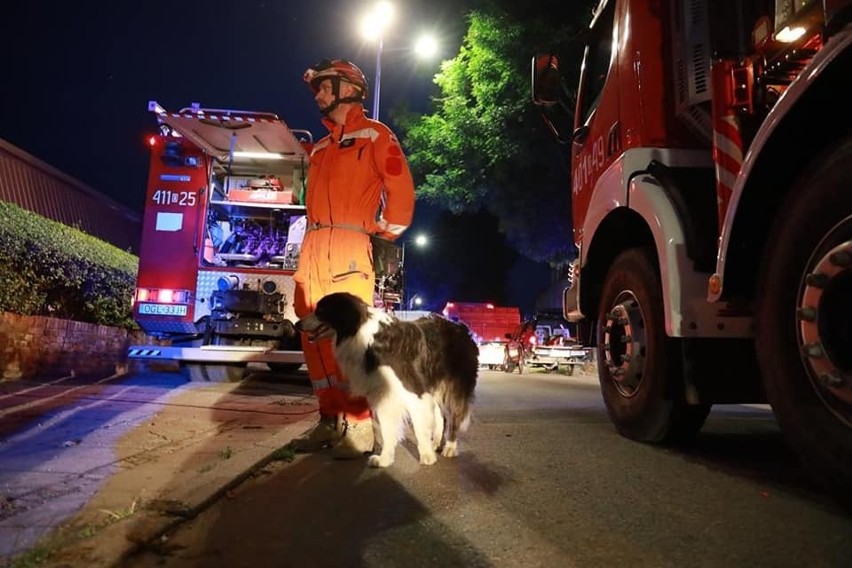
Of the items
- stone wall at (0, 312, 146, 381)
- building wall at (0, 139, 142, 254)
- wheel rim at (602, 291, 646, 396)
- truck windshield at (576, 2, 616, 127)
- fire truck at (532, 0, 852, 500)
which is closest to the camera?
fire truck at (532, 0, 852, 500)

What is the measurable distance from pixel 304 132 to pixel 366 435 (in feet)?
19.9

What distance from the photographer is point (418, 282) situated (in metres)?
46.2

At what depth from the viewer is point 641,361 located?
421cm

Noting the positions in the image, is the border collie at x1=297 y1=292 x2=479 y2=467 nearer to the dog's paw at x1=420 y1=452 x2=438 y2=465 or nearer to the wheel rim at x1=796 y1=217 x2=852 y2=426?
the dog's paw at x1=420 y1=452 x2=438 y2=465

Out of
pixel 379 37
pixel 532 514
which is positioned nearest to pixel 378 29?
pixel 379 37

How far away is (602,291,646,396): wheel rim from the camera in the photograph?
4.23 meters

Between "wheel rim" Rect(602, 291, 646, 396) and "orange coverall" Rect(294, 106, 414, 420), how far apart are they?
66.4 inches

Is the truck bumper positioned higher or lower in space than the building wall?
lower

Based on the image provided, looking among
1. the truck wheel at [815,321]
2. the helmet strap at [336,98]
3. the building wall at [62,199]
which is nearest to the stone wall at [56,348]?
the building wall at [62,199]

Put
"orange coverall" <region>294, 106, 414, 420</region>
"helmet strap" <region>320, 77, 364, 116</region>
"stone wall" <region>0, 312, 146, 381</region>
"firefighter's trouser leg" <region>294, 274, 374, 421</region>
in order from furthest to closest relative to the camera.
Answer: "stone wall" <region>0, 312, 146, 381</region>, "helmet strap" <region>320, 77, 364, 116</region>, "orange coverall" <region>294, 106, 414, 420</region>, "firefighter's trouser leg" <region>294, 274, 374, 421</region>

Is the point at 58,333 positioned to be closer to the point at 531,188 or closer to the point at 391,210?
the point at 391,210

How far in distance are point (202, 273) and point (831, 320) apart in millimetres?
7917

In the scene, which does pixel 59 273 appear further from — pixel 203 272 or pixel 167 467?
pixel 167 467

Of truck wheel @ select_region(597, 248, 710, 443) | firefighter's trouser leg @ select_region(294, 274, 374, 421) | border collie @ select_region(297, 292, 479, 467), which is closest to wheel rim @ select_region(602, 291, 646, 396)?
truck wheel @ select_region(597, 248, 710, 443)
